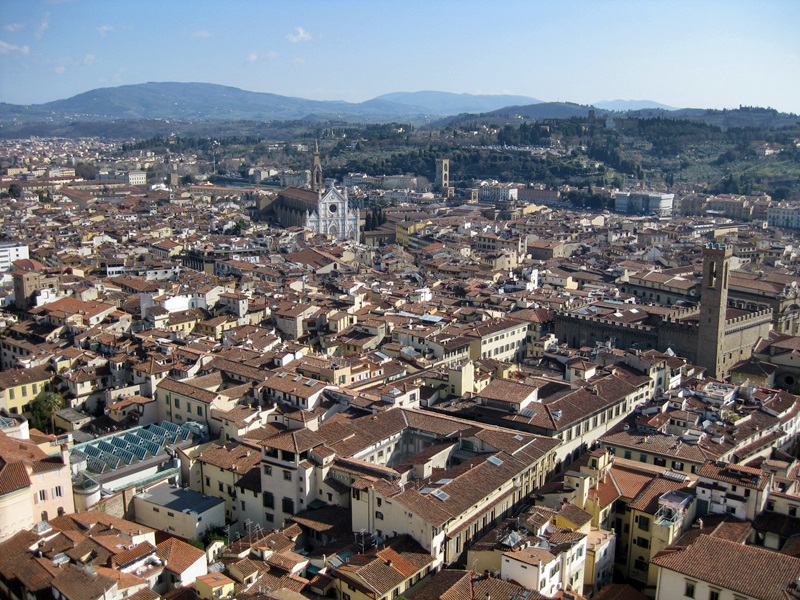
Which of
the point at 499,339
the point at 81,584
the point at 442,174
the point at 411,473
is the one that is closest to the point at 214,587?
the point at 81,584

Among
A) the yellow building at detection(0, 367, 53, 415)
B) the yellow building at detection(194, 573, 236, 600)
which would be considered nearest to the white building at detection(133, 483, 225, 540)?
the yellow building at detection(194, 573, 236, 600)

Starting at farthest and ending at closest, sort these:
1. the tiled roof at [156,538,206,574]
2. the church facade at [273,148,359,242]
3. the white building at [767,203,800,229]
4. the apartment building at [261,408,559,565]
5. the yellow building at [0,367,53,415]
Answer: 1. the white building at [767,203,800,229]
2. the church facade at [273,148,359,242]
3. the yellow building at [0,367,53,415]
4. the apartment building at [261,408,559,565]
5. the tiled roof at [156,538,206,574]

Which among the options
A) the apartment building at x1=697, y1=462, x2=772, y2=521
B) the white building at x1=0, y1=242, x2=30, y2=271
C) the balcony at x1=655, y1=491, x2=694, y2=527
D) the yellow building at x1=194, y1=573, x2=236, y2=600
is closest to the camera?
the yellow building at x1=194, y1=573, x2=236, y2=600

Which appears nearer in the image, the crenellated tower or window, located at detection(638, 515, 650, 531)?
window, located at detection(638, 515, 650, 531)

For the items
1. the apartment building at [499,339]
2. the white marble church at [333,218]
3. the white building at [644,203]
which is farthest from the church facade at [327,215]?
the apartment building at [499,339]

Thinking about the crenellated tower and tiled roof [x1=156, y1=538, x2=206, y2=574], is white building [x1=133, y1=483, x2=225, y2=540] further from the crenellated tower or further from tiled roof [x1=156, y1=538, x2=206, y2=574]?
the crenellated tower

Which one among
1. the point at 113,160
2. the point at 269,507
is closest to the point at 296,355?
the point at 269,507

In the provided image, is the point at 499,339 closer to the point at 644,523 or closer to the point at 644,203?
the point at 644,523
